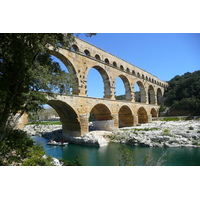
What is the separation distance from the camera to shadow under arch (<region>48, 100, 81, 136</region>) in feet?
46.1

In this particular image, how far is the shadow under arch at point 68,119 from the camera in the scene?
14039mm

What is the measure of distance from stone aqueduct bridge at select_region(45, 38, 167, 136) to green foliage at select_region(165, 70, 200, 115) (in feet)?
29.0

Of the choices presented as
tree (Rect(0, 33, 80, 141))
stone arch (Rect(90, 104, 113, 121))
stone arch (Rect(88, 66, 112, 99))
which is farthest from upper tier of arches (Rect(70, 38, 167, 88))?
tree (Rect(0, 33, 80, 141))

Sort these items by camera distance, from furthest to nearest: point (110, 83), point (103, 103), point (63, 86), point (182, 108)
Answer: point (182, 108) → point (110, 83) → point (103, 103) → point (63, 86)

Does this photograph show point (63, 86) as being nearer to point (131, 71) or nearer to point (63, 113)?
point (63, 113)

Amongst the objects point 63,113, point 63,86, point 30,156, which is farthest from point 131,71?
point 30,156

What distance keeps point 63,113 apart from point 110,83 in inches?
267

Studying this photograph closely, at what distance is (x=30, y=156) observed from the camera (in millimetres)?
5555

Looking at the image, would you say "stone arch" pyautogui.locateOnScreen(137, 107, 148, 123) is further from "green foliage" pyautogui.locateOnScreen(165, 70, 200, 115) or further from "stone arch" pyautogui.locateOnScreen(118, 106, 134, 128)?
"green foliage" pyautogui.locateOnScreen(165, 70, 200, 115)

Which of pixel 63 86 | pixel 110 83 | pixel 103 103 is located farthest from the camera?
pixel 110 83

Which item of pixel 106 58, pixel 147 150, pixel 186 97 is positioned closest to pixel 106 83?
pixel 106 58

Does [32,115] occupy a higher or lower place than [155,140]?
higher

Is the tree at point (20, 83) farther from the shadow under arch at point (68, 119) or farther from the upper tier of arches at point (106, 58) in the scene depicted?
the upper tier of arches at point (106, 58)

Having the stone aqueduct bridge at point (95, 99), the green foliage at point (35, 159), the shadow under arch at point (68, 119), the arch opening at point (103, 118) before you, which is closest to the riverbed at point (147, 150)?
the shadow under arch at point (68, 119)
